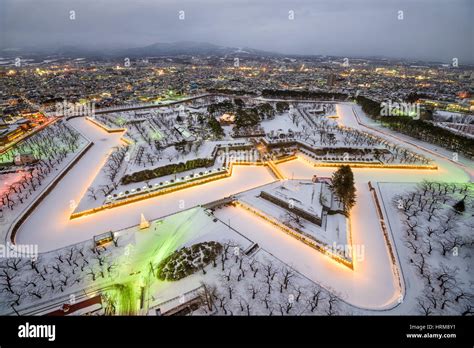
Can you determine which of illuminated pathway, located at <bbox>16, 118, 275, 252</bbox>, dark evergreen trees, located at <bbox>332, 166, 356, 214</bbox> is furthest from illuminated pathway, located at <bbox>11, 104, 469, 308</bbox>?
dark evergreen trees, located at <bbox>332, 166, 356, 214</bbox>

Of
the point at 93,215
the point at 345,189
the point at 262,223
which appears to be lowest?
the point at 262,223

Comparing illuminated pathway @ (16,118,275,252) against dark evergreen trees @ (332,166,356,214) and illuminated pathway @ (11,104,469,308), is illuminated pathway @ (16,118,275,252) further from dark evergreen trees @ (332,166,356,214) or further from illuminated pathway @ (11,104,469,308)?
dark evergreen trees @ (332,166,356,214)

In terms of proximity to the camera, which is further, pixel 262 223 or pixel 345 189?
pixel 345 189

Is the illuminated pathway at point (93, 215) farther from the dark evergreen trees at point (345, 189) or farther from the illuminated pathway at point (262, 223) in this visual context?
the dark evergreen trees at point (345, 189)

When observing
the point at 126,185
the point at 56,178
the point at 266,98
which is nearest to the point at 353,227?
the point at 126,185

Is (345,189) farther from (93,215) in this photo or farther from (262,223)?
(93,215)

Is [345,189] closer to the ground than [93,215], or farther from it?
farther from it

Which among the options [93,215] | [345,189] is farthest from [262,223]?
[93,215]

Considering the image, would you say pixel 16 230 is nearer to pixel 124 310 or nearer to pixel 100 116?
pixel 124 310

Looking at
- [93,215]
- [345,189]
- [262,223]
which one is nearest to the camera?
[262,223]
